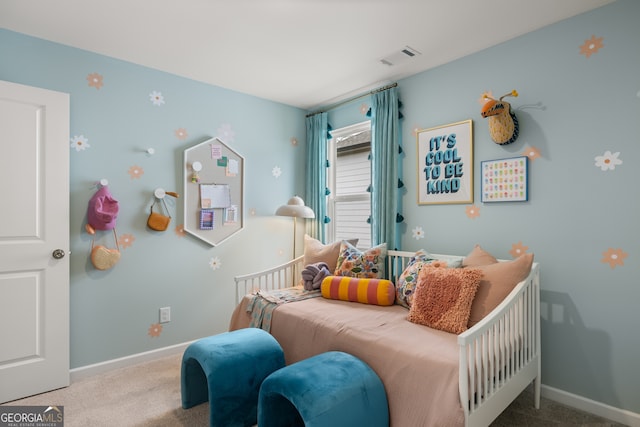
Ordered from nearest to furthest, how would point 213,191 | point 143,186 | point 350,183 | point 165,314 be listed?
point 143,186, point 165,314, point 213,191, point 350,183

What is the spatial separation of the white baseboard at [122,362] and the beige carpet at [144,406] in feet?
0.18

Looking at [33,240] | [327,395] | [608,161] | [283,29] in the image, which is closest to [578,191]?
Answer: [608,161]

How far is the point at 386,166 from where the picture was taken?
9.57 ft

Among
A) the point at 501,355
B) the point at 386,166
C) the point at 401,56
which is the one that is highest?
the point at 401,56

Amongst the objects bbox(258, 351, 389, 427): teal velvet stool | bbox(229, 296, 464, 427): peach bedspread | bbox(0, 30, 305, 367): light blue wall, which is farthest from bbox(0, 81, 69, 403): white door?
bbox(258, 351, 389, 427): teal velvet stool

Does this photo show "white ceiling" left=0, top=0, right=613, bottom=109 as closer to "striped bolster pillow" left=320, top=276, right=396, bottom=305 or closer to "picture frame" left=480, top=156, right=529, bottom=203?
"picture frame" left=480, top=156, right=529, bottom=203

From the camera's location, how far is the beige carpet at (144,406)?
188 centimetres

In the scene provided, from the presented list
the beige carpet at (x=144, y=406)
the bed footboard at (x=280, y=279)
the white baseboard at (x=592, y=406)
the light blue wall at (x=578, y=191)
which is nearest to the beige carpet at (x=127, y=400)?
the beige carpet at (x=144, y=406)

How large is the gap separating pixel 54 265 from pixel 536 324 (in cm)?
303

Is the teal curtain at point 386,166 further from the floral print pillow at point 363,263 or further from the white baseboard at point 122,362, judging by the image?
Answer: the white baseboard at point 122,362

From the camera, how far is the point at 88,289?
2.46m

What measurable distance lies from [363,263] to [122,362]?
1976mm

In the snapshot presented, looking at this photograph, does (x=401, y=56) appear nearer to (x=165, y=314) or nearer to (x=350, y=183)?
(x=350, y=183)

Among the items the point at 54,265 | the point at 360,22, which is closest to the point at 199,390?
the point at 54,265
